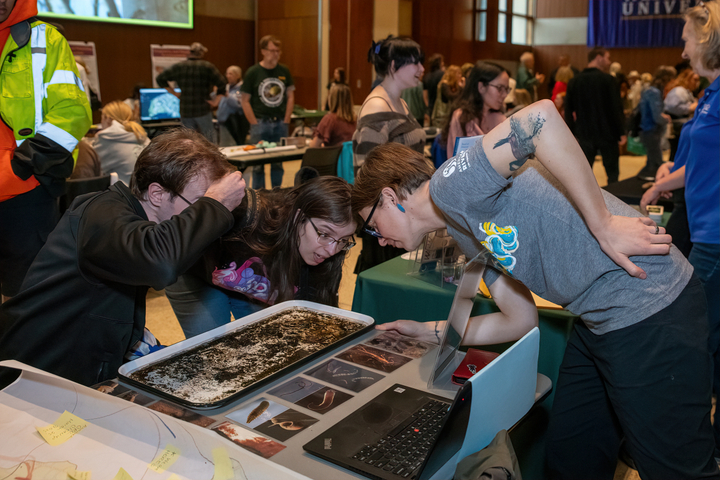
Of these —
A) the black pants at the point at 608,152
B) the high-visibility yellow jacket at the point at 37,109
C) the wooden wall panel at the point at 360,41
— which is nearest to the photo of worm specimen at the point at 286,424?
the high-visibility yellow jacket at the point at 37,109

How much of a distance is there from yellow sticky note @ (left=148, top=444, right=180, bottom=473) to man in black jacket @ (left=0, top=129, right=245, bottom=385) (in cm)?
36

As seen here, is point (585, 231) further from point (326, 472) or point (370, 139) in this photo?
point (370, 139)

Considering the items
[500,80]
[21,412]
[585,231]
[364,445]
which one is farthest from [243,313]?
[500,80]

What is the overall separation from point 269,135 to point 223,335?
4.56 m

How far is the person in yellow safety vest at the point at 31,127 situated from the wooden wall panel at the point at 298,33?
26.9ft

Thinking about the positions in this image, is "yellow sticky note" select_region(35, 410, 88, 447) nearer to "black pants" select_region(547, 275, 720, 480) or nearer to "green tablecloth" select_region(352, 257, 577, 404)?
"black pants" select_region(547, 275, 720, 480)

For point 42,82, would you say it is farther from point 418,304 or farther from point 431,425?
point 431,425

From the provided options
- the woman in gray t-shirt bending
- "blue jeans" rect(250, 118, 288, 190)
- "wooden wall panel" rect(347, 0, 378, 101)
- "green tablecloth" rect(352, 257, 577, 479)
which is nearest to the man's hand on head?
the woman in gray t-shirt bending

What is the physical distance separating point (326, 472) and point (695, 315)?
79 cm

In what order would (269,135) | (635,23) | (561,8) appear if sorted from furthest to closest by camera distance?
(561,8) < (635,23) < (269,135)

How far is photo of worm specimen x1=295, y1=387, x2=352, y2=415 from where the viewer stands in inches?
44.0

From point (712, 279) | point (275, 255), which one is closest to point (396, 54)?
point (275, 255)

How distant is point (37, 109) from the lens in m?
2.10

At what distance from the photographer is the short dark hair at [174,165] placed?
1.39 metres
